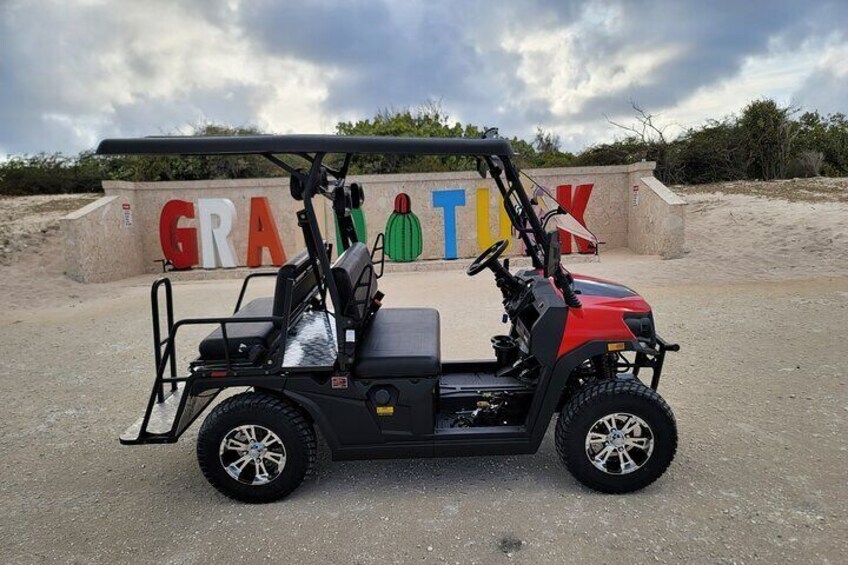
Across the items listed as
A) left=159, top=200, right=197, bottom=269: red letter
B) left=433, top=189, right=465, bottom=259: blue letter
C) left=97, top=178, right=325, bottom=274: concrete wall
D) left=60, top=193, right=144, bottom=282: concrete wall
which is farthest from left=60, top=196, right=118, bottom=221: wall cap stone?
left=433, top=189, right=465, bottom=259: blue letter

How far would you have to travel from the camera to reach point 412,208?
13.9 m

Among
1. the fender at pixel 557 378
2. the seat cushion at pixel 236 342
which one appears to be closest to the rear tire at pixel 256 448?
the seat cushion at pixel 236 342

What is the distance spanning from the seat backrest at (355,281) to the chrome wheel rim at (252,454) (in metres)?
0.83

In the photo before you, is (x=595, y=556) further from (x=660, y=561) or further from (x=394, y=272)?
(x=394, y=272)

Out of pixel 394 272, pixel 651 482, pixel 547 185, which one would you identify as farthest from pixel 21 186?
pixel 651 482

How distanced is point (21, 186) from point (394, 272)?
15767mm

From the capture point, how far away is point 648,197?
13102mm

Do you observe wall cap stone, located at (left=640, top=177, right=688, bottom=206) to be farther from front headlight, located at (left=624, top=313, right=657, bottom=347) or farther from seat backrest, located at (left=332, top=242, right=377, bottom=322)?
seat backrest, located at (left=332, top=242, right=377, bottom=322)

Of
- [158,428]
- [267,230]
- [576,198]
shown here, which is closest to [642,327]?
[158,428]

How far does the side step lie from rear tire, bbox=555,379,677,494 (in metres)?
2.24

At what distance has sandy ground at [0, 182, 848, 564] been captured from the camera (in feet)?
9.23

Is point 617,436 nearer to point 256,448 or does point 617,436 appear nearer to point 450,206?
point 256,448

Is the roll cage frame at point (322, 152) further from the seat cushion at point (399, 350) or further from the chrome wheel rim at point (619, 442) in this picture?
the chrome wheel rim at point (619, 442)

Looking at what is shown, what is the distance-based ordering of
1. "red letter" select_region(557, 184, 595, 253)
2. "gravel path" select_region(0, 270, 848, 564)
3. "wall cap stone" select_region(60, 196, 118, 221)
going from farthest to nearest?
"red letter" select_region(557, 184, 595, 253), "wall cap stone" select_region(60, 196, 118, 221), "gravel path" select_region(0, 270, 848, 564)
